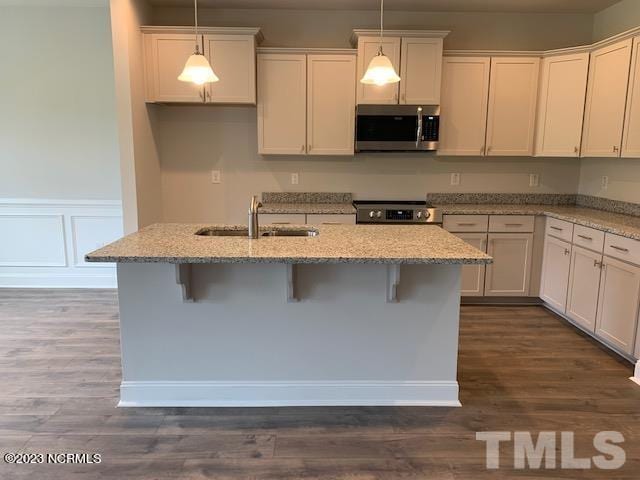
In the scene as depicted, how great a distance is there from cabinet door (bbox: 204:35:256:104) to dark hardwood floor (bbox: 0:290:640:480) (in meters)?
2.25

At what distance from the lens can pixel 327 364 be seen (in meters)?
2.55

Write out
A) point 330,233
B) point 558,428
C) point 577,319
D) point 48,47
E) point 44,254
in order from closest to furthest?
point 558,428 < point 330,233 < point 577,319 < point 48,47 < point 44,254

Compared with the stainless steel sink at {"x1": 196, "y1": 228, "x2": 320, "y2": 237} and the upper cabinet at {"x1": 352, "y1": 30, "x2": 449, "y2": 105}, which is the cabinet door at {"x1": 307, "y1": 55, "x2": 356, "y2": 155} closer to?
the upper cabinet at {"x1": 352, "y1": 30, "x2": 449, "y2": 105}

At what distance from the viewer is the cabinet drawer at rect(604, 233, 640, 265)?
9.68 feet

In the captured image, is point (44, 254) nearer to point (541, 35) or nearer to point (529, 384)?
point (529, 384)

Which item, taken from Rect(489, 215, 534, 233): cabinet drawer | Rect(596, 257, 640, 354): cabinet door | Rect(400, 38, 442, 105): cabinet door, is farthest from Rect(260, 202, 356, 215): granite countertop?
Rect(596, 257, 640, 354): cabinet door

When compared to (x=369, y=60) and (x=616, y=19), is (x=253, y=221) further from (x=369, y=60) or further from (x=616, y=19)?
(x=616, y=19)

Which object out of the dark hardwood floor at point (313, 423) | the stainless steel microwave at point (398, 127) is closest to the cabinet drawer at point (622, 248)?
the dark hardwood floor at point (313, 423)

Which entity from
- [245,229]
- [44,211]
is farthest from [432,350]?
[44,211]

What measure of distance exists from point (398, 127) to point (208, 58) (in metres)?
1.77

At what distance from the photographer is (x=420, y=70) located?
4.07m

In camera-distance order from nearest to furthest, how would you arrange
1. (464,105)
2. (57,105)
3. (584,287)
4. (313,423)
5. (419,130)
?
(313,423) < (584,287) < (419,130) < (464,105) < (57,105)

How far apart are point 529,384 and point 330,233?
1.52 metres

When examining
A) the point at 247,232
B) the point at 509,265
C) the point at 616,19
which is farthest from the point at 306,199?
the point at 616,19
